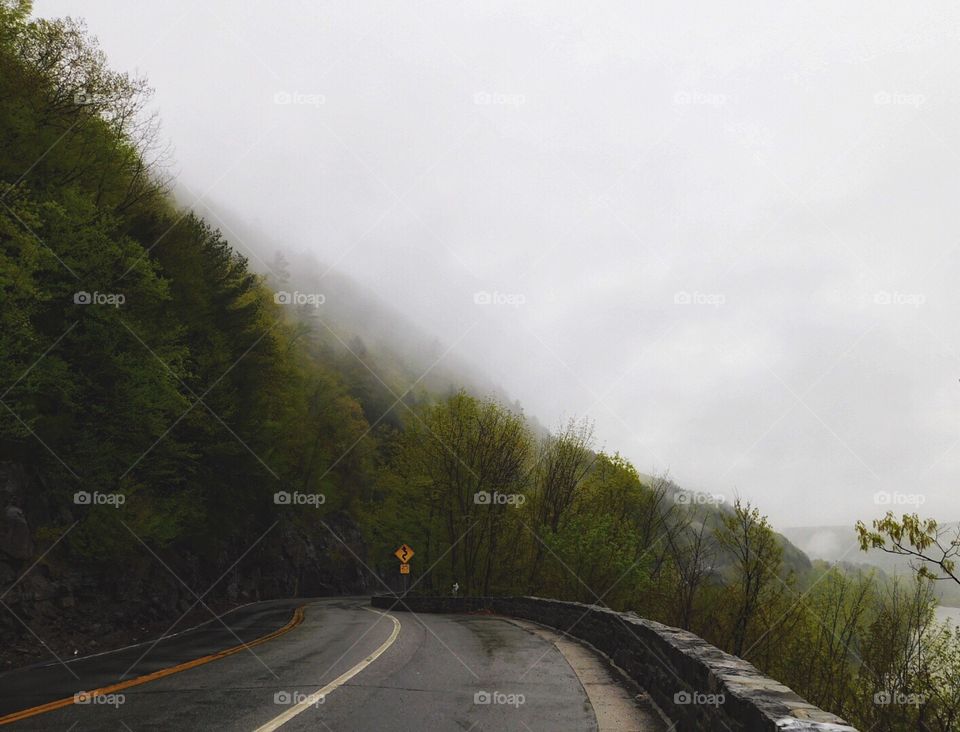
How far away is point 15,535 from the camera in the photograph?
43.8ft

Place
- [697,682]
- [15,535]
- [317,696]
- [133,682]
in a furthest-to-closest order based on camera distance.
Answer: [15,535], [133,682], [317,696], [697,682]

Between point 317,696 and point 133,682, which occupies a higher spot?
point 317,696

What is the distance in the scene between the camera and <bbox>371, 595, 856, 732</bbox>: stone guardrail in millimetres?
3752

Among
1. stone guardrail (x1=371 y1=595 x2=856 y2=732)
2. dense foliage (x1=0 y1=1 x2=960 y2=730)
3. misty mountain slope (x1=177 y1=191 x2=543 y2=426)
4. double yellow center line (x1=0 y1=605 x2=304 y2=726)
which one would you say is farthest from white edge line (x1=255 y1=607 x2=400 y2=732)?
misty mountain slope (x1=177 y1=191 x2=543 y2=426)

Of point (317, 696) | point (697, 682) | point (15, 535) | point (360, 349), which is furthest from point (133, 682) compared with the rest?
point (360, 349)

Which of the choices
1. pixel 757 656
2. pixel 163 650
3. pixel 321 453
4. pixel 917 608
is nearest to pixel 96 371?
pixel 163 650

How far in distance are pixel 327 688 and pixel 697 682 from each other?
4.32 metres

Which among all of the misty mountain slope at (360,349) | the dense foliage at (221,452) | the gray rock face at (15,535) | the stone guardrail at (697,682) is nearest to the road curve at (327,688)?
the stone guardrail at (697,682)

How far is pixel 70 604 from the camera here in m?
14.4

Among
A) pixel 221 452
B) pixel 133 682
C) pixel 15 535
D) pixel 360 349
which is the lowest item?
pixel 15 535

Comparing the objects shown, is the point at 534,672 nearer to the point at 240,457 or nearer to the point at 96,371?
the point at 96,371

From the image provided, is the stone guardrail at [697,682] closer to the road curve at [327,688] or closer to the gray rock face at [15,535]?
the road curve at [327,688]

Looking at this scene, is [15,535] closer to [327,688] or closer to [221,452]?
[327,688]

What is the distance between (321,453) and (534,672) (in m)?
46.5
